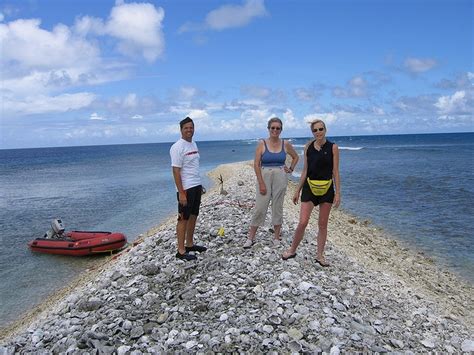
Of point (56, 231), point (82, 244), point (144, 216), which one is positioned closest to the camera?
point (82, 244)

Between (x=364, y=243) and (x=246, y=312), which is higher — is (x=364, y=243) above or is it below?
below

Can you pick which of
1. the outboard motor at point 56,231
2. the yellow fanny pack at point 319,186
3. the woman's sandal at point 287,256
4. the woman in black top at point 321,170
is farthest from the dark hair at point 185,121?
the outboard motor at point 56,231

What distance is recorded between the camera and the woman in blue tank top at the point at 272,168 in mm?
7574

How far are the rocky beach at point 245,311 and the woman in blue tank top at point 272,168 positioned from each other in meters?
0.99

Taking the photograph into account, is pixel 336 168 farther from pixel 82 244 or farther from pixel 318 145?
pixel 82 244

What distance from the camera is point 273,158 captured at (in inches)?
299

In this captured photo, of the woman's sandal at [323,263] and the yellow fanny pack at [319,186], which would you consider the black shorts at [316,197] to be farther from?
the woman's sandal at [323,263]

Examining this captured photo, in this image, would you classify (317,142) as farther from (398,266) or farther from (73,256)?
(73,256)

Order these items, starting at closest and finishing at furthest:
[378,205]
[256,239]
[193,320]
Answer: [193,320], [256,239], [378,205]

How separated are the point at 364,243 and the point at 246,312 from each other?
9.54 m

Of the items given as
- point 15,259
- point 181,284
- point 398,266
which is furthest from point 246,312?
point 15,259

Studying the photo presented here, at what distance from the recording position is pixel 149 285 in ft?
23.8

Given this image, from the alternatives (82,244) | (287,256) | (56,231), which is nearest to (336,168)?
(287,256)

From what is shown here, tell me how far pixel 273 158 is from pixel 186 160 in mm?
1615
